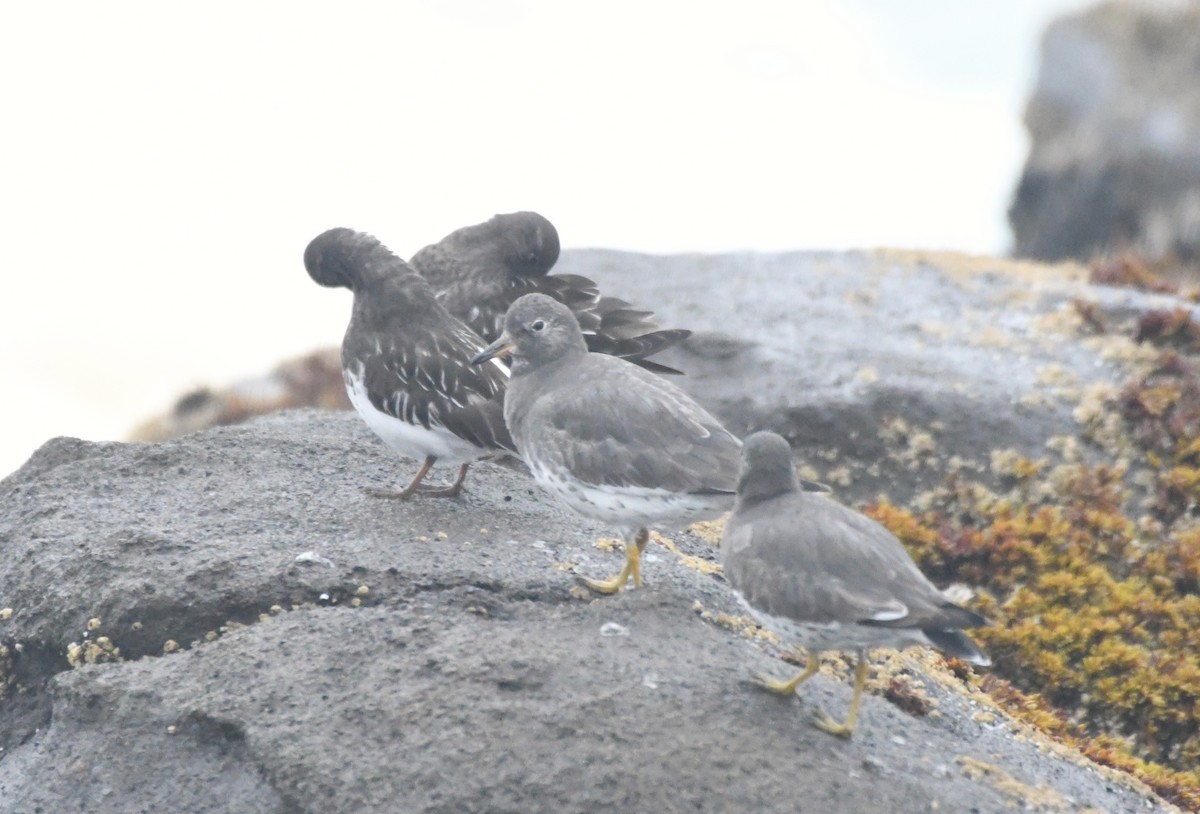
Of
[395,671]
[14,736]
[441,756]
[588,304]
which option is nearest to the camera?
[441,756]

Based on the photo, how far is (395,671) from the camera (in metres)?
7.29

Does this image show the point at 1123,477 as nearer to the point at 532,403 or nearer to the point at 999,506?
the point at 999,506

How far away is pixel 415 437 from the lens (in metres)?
9.70

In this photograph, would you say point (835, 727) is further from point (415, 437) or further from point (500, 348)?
point (415, 437)

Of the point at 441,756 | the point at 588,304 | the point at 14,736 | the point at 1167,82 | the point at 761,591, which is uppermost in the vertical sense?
the point at 1167,82

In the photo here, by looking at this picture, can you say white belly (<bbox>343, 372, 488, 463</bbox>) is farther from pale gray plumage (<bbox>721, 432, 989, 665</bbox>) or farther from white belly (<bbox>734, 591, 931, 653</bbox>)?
white belly (<bbox>734, 591, 931, 653</bbox>)

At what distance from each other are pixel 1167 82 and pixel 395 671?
83.7 ft

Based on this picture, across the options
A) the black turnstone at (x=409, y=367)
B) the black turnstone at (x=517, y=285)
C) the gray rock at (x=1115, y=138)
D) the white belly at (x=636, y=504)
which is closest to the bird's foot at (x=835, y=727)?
the white belly at (x=636, y=504)

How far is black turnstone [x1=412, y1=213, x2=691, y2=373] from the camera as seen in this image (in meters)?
12.1

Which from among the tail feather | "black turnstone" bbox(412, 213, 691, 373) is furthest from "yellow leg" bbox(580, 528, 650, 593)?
"black turnstone" bbox(412, 213, 691, 373)

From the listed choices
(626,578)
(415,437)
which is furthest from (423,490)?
(626,578)

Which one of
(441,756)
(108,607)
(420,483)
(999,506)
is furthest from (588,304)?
(441,756)

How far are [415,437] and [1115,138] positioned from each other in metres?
22.1

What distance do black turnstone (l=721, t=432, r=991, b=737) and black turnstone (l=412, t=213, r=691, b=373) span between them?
4758 millimetres
